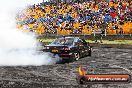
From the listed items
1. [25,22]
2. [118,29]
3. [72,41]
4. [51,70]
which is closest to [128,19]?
[118,29]

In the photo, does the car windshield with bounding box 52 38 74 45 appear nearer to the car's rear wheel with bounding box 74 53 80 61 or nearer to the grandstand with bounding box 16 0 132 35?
the car's rear wheel with bounding box 74 53 80 61

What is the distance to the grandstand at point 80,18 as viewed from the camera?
113 feet

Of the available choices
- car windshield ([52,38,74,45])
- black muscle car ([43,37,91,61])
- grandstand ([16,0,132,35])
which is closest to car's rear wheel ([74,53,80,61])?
black muscle car ([43,37,91,61])

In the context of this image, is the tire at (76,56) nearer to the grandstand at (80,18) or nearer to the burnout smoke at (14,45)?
the burnout smoke at (14,45)

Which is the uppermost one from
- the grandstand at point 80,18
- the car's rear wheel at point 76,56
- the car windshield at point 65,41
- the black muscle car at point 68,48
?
the grandstand at point 80,18

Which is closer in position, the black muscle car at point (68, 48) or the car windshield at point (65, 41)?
the black muscle car at point (68, 48)

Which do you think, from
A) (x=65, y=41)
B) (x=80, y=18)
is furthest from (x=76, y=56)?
(x=80, y=18)

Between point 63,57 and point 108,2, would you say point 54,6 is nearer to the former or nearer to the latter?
point 108,2

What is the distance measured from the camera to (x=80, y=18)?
3803 centimetres

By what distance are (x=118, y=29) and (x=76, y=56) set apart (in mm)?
15114

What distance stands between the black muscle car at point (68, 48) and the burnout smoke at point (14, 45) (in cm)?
44

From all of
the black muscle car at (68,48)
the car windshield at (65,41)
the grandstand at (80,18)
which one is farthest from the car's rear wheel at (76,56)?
the grandstand at (80,18)

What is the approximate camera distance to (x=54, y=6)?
1711 inches

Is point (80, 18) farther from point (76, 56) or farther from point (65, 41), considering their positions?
point (76, 56)
